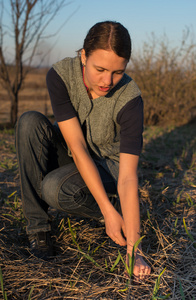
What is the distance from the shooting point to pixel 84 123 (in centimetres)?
183

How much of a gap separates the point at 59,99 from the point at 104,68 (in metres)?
0.38

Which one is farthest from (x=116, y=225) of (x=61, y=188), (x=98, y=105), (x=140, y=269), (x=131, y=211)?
(x=98, y=105)

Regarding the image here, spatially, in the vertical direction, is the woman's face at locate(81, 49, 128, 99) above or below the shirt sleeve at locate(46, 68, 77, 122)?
above

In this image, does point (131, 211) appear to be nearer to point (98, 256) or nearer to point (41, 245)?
point (98, 256)

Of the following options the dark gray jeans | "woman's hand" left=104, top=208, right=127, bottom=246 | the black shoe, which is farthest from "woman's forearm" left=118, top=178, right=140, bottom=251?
the black shoe

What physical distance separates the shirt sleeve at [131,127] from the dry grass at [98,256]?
0.45 meters

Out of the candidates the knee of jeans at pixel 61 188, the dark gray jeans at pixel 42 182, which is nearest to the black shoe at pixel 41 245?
the dark gray jeans at pixel 42 182

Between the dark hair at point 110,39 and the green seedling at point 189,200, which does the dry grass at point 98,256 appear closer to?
the green seedling at point 189,200

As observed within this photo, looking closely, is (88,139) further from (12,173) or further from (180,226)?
(12,173)

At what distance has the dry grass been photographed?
1.28 metres

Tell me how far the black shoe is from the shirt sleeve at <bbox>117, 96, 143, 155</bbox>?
611mm

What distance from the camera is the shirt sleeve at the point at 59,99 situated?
5.55ft

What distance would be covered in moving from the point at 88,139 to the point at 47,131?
243 millimetres

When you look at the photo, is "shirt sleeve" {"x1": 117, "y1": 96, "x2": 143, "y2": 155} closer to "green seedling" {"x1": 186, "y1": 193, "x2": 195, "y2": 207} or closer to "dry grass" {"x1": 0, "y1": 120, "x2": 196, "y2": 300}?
"dry grass" {"x1": 0, "y1": 120, "x2": 196, "y2": 300}
